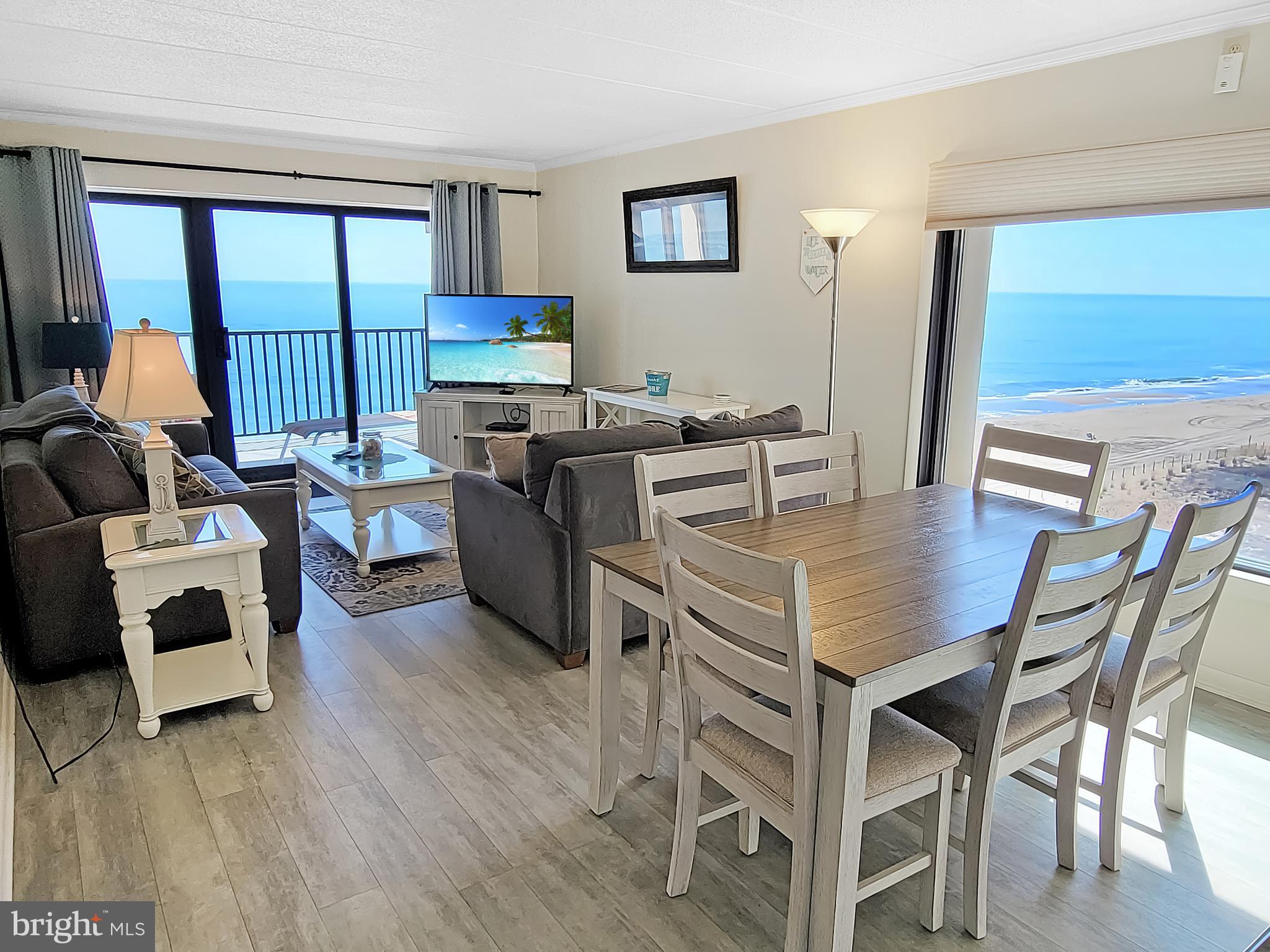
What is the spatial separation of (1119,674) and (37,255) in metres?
5.70

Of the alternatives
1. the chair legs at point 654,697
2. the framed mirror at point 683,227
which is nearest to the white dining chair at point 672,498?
the chair legs at point 654,697

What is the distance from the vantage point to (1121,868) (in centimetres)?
215

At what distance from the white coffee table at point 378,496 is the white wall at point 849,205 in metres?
1.82

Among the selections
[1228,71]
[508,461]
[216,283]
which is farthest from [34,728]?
[1228,71]

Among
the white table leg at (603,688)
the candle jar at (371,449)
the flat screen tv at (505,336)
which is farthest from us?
the flat screen tv at (505,336)

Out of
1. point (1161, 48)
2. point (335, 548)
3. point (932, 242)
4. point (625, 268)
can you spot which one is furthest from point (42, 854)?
point (625, 268)

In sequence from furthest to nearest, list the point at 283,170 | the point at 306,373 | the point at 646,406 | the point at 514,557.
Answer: the point at 306,373
the point at 283,170
the point at 646,406
the point at 514,557

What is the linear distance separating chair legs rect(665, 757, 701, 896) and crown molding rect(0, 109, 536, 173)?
5035 millimetres

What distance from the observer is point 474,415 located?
6.38 metres

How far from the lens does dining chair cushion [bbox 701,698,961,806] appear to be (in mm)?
1744

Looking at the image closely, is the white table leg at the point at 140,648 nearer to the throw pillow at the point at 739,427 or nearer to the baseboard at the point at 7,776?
the baseboard at the point at 7,776

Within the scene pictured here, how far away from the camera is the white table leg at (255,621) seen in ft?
9.29

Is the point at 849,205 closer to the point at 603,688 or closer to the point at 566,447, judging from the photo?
the point at 566,447

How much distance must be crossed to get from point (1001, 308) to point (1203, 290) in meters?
0.80
